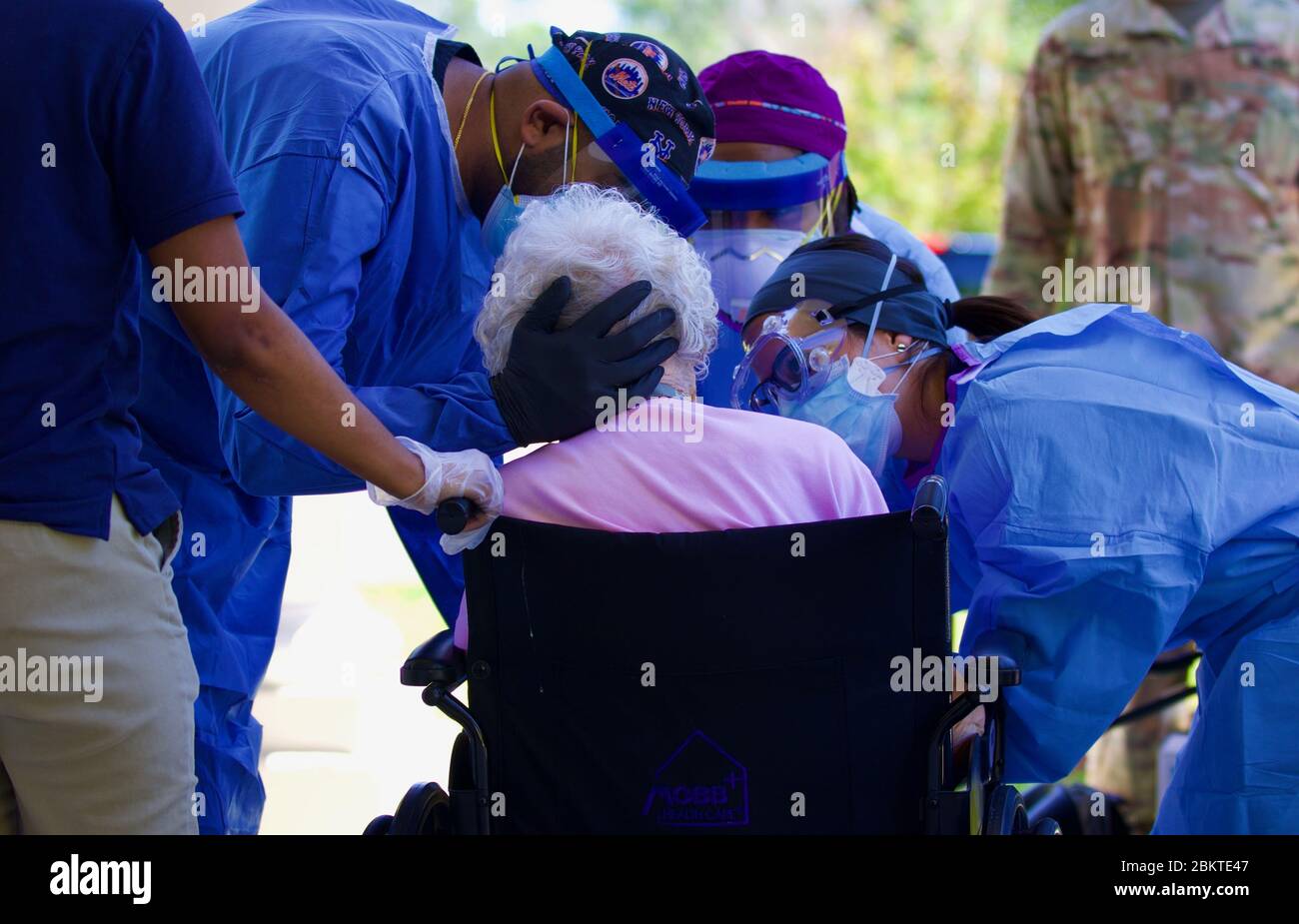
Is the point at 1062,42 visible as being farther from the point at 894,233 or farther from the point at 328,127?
the point at 328,127

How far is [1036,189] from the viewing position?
4.16 metres

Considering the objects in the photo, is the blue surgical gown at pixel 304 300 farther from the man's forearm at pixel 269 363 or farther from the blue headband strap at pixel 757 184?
the blue headband strap at pixel 757 184

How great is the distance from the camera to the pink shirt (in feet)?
6.32

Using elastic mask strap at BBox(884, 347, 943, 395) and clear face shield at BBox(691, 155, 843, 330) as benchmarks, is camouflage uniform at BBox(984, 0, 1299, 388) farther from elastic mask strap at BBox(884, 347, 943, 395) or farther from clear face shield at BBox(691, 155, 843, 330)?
elastic mask strap at BBox(884, 347, 943, 395)

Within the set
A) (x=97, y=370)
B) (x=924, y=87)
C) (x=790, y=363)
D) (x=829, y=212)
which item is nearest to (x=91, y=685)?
(x=97, y=370)

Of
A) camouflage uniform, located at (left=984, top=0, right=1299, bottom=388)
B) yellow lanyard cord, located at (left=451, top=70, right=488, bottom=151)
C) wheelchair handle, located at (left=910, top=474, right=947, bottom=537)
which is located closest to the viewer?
wheelchair handle, located at (left=910, top=474, right=947, bottom=537)

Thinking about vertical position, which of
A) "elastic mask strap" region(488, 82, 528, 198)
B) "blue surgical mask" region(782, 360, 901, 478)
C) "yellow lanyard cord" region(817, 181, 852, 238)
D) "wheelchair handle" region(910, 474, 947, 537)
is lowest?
"wheelchair handle" region(910, 474, 947, 537)

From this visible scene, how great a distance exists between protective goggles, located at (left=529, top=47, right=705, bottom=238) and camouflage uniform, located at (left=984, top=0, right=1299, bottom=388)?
6.59ft

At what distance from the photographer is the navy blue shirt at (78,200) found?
1.52 m

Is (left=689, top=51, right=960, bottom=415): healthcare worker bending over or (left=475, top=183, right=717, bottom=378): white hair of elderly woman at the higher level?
(left=689, top=51, right=960, bottom=415): healthcare worker bending over

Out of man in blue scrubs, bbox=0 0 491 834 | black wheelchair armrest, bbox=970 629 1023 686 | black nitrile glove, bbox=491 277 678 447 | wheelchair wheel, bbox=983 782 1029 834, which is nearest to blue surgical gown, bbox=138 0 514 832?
black nitrile glove, bbox=491 277 678 447

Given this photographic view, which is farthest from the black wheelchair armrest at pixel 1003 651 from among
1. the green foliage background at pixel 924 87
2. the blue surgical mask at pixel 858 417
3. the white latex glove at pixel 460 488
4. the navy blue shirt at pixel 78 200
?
the green foliage background at pixel 924 87

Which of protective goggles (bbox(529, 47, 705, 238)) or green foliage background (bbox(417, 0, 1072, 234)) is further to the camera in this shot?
green foliage background (bbox(417, 0, 1072, 234))

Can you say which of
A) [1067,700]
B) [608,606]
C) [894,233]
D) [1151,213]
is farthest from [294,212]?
[1151,213]
